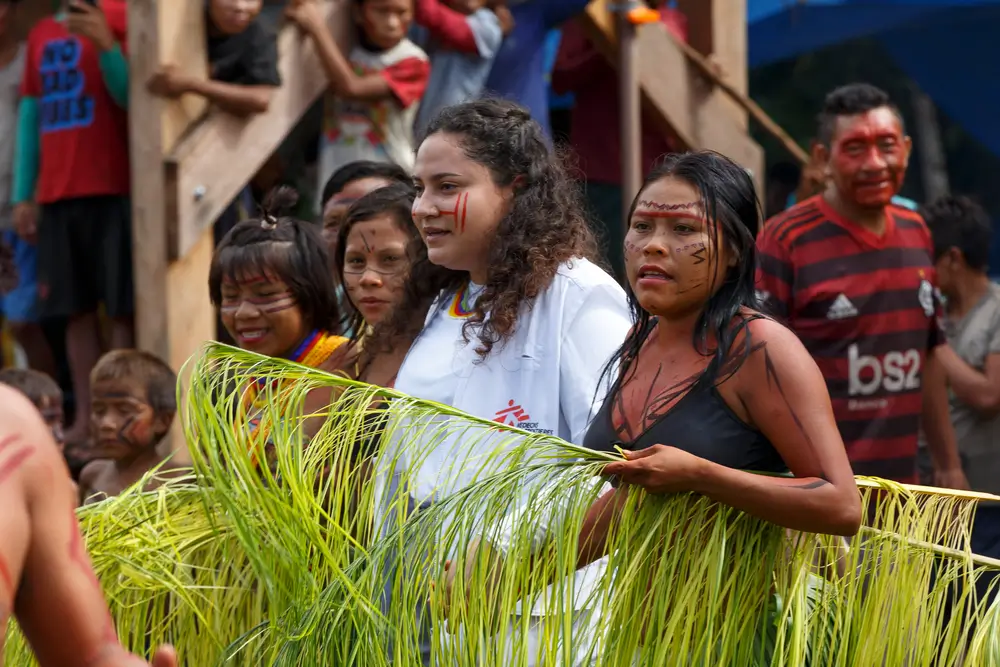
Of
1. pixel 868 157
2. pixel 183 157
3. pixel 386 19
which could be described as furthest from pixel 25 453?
pixel 386 19

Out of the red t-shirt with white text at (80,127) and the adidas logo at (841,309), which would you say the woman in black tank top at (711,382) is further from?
the red t-shirt with white text at (80,127)

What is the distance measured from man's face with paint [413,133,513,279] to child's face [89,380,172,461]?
1692 millimetres

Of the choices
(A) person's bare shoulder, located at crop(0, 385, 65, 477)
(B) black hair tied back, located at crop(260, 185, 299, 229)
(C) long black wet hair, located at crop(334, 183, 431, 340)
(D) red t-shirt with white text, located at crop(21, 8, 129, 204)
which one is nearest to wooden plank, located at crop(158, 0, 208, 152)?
(D) red t-shirt with white text, located at crop(21, 8, 129, 204)

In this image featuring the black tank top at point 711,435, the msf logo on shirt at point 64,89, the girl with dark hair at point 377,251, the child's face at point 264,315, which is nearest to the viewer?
the black tank top at point 711,435

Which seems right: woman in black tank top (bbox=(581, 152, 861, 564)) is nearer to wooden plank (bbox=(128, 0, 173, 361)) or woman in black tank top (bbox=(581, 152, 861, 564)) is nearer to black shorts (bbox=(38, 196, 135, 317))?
wooden plank (bbox=(128, 0, 173, 361))

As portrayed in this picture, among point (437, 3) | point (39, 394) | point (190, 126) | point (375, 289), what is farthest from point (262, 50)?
point (375, 289)

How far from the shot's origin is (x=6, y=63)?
5.79 meters

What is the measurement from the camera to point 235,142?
16.3 ft

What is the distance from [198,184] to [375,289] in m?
1.68

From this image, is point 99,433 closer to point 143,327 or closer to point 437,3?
point 143,327

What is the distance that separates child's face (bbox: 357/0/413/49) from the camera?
509 cm

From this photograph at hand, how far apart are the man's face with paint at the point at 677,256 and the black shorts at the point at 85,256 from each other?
321 cm

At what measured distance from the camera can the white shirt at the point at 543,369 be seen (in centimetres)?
268

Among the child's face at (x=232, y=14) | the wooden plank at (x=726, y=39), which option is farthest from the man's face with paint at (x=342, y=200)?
the wooden plank at (x=726, y=39)
